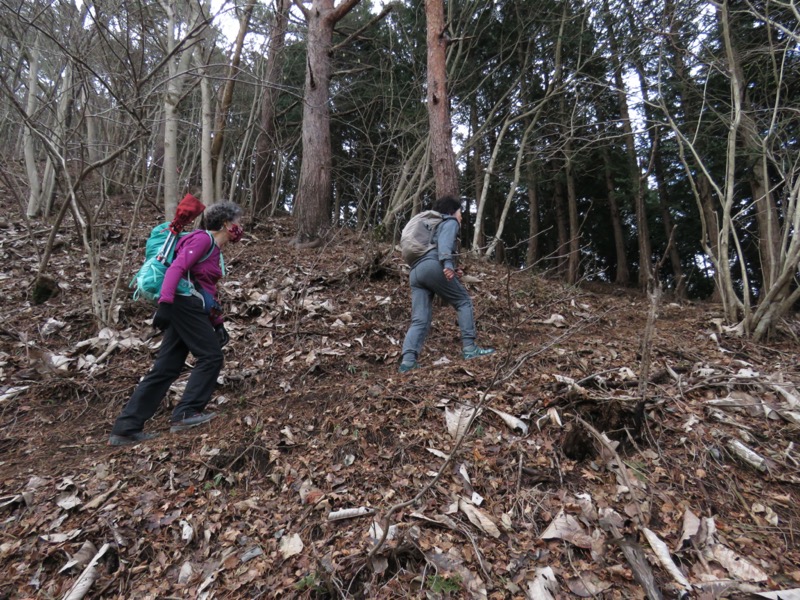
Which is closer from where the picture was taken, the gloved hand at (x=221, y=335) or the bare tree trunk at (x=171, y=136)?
the gloved hand at (x=221, y=335)

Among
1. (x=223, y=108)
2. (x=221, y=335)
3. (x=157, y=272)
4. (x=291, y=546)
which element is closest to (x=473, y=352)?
(x=221, y=335)

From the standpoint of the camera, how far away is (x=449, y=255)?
422 cm

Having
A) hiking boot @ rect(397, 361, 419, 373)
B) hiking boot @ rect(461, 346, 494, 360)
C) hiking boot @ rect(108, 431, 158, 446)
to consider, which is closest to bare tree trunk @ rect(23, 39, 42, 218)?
hiking boot @ rect(108, 431, 158, 446)

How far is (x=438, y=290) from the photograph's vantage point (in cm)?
436

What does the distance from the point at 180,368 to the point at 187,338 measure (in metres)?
0.28

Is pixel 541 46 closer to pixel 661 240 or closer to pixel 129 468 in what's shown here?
pixel 661 240

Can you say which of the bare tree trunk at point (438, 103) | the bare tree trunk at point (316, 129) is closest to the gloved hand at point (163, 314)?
the bare tree trunk at point (438, 103)

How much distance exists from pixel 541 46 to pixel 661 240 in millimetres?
9756

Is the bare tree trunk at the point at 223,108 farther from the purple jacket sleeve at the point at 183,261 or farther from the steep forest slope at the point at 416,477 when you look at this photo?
the purple jacket sleeve at the point at 183,261

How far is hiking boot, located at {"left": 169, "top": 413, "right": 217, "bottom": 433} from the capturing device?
3.45m

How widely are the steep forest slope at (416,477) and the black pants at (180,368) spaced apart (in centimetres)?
23

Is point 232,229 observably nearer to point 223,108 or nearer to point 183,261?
point 183,261

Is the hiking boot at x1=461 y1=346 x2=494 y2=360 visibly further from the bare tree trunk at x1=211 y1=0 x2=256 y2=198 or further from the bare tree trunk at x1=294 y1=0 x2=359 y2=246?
the bare tree trunk at x1=211 y1=0 x2=256 y2=198

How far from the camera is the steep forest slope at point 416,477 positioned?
2016 millimetres
